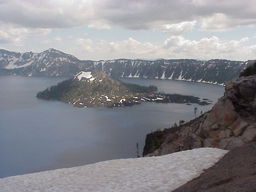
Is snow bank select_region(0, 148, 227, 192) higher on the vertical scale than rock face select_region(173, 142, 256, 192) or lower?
lower

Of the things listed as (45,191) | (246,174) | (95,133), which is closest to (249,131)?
(246,174)

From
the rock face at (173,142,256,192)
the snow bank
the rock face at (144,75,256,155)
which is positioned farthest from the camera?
the rock face at (144,75,256,155)

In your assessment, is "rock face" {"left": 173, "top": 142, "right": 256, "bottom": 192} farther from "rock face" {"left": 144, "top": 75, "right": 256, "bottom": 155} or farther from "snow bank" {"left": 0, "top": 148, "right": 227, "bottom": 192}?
"rock face" {"left": 144, "top": 75, "right": 256, "bottom": 155}

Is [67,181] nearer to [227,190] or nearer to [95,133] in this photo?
[227,190]

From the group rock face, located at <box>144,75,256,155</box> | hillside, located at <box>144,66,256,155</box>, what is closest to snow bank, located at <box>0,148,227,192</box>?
rock face, located at <box>144,75,256,155</box>

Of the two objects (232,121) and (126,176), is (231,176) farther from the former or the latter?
(232,121)

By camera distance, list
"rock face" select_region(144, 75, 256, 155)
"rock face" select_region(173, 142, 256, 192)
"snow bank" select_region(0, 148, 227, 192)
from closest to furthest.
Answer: "rock face" select_region(173, 142, 256, 192), "snow bank" select_region(0, 148, 227, 192), "rock face" select_region(144, 75, 256, 155)

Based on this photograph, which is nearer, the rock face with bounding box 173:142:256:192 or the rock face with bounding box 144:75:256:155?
the rock face with bounding box 173:142:256:192
